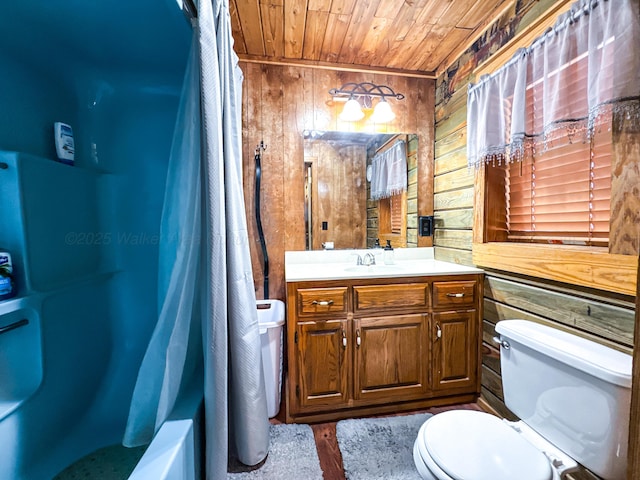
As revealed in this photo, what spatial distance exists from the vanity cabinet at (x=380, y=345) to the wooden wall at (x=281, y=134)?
570 millimetres

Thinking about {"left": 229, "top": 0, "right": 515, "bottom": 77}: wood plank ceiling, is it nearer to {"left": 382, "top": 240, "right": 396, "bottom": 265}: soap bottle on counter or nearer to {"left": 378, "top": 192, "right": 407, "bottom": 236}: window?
{"left": 378, "top": 192, "right": 407, "bottom": 236}: window

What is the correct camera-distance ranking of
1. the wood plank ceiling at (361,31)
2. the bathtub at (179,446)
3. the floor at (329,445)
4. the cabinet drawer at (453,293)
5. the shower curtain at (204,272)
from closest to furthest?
the bathtub at (179,446) → the shower curtain at (204,272) → the floor at (329,445) → the wood plank ceiling at (361,31) → the cabinet drawer at (453,293)

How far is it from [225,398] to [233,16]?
190 centimetres

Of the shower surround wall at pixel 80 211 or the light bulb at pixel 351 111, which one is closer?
the shower surround wall at pixel 80 211

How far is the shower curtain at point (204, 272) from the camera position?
913 mm

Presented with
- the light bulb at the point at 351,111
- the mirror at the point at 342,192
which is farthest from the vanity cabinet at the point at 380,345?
the light bulb at the point at 351,111

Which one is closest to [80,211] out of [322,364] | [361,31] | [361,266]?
[322,364]

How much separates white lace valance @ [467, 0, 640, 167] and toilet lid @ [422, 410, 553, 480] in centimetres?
113

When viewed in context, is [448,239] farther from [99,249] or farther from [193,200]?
[99,249]

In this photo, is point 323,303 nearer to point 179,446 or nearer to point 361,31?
point 179,446

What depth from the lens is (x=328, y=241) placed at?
6.63 feet

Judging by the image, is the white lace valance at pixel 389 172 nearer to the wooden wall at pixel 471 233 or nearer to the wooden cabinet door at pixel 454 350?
the wooden wall at pixel 471 233

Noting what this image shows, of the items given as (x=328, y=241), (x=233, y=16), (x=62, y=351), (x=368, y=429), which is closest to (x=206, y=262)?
(x=62, y=351)

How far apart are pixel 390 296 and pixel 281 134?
4.36ft
